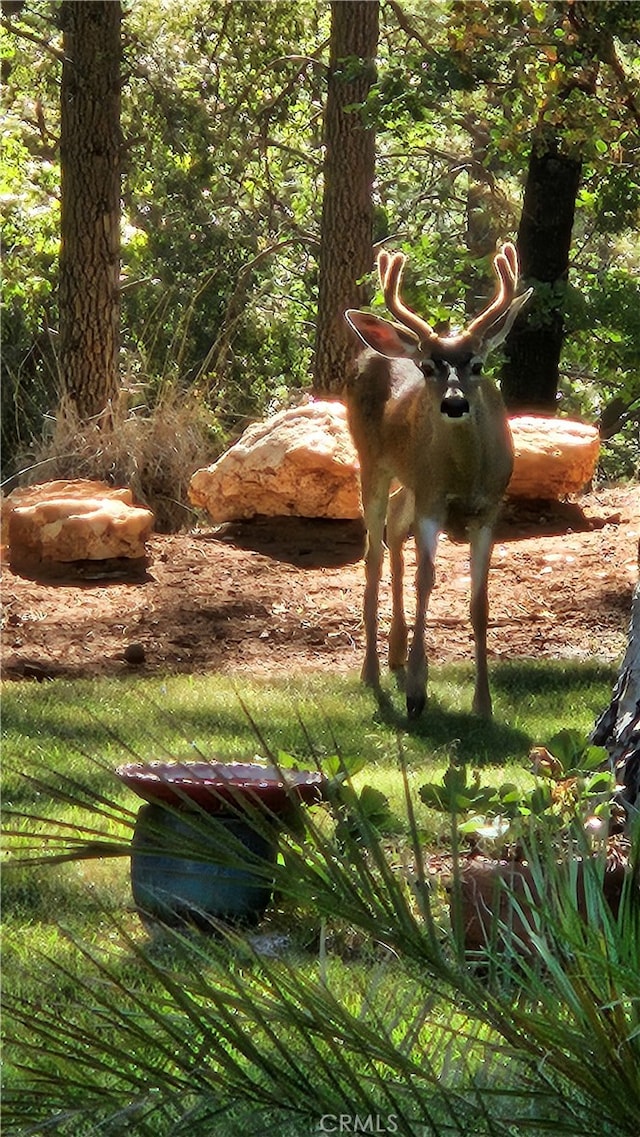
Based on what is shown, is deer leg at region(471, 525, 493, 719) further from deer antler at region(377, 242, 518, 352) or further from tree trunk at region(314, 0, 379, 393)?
tree trunk at region(314, 0, 379, 393)

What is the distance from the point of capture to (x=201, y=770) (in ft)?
15.2

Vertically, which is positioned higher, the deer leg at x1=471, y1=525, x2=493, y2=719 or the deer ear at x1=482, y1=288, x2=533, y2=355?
the deer ear at x1=482, y1=288, x2=533, y2=355

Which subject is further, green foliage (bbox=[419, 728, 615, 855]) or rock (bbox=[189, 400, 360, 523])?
rock (bbox=[189, 400, 360, 523])

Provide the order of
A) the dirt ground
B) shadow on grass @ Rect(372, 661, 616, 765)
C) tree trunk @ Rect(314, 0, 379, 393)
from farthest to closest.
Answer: tree trunk @ Rect(314, 0, 379, 393) → the dirt ground → shadow on grass @ Rect(372, 661, 616, 765)

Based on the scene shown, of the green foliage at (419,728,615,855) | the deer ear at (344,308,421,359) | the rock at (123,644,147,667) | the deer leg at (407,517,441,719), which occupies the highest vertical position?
the deer ear at (344,308,421,359)

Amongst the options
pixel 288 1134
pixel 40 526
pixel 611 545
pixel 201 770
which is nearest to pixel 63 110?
pixel 40 526

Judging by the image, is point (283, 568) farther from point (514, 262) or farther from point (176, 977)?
point (176, 977)

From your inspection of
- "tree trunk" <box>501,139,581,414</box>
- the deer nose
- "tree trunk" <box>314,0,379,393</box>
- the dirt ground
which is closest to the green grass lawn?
the dirt ground

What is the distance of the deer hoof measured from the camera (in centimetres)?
817

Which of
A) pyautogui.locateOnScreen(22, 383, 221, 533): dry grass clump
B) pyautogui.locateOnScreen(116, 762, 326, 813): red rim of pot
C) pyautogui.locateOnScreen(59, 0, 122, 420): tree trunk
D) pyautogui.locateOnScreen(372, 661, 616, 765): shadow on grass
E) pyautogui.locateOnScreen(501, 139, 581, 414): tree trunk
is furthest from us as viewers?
pyautogui.locateOnScreen(59, 0, 122, 420): tree trunk

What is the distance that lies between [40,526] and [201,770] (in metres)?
7.38

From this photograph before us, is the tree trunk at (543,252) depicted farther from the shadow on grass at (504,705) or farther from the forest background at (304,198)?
the shadow on grass at (504,705)

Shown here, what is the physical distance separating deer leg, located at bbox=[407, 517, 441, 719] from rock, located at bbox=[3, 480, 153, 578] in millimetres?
3370

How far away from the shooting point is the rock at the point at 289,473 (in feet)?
→ 41.0
